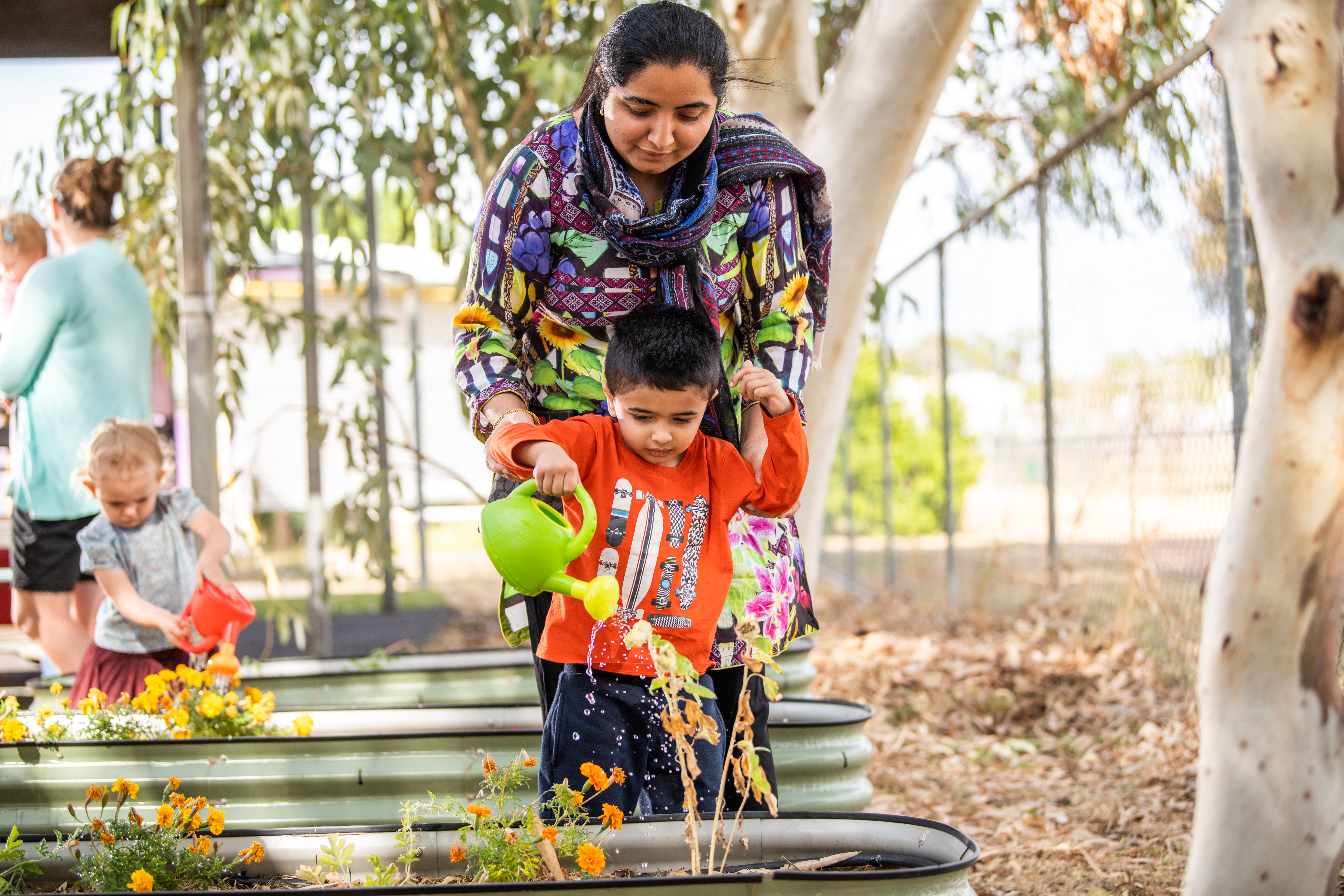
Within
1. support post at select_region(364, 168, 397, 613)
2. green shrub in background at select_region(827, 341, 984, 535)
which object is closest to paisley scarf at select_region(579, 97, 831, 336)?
support post at select_region(364, 168, 397, 613)

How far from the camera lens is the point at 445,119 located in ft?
17.4

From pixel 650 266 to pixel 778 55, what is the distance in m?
2.32

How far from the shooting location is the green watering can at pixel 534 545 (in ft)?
5.26

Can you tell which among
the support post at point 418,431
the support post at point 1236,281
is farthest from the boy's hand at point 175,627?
the support post at point 418,431

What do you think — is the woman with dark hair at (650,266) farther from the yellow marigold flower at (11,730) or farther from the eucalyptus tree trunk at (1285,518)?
the yellow marigold flower at (11,730)

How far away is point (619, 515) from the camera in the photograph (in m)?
1.79

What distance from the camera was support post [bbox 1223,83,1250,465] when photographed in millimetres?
3271

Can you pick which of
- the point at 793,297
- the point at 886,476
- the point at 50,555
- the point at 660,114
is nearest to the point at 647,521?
the point at 793,297

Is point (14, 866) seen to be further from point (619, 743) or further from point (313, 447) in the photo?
point (313, 447)

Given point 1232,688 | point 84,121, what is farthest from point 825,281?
point 84,121

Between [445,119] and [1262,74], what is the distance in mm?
4349

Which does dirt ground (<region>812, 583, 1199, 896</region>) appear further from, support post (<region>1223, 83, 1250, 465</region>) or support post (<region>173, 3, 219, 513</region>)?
support post (<region>173, 3, 219, 513</region>)

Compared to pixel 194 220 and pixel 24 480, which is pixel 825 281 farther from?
pixel 194 220

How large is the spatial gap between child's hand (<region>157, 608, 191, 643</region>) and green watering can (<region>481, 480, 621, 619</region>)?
5.12 feet
